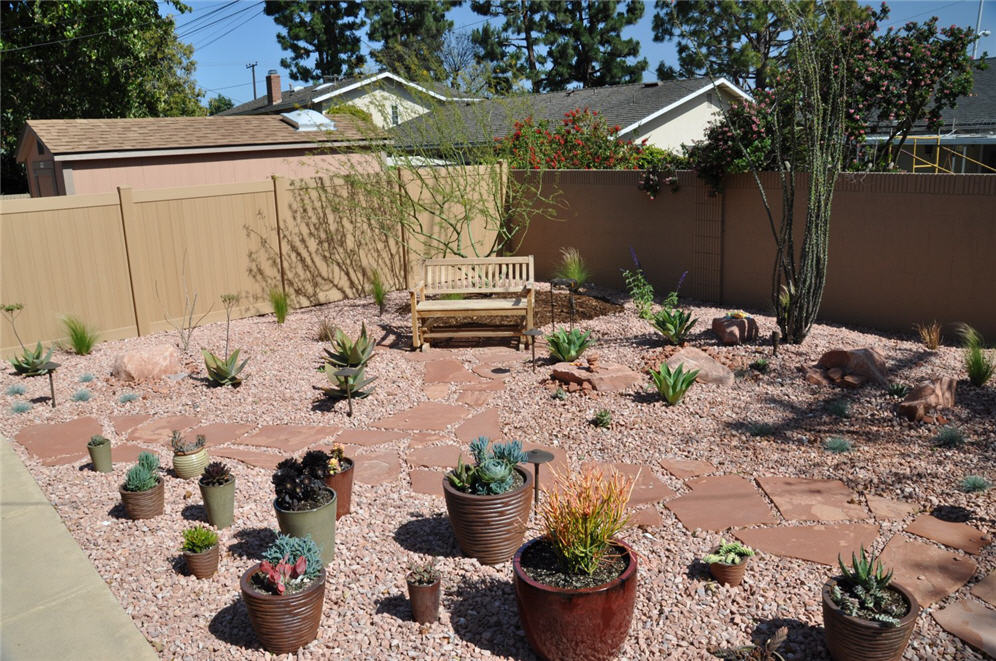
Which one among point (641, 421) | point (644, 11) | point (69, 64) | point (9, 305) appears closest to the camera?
point (641, 421)

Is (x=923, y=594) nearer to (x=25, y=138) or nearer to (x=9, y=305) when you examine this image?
(x=9, y=305)

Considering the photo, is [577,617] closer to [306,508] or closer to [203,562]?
[306,508]

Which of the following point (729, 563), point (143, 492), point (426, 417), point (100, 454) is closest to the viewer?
point (729, 563)

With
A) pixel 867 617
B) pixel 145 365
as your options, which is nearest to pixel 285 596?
pixel 867 617

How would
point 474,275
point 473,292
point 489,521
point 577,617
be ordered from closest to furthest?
1. point 577,617
2. point 489,521
3. point 473,292
4. point 474,275

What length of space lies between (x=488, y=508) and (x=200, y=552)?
141cm

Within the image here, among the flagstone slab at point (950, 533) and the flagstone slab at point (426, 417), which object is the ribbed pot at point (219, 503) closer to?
the flagstone slab at point (426, 417)

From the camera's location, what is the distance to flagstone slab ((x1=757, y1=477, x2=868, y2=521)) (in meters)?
4.35

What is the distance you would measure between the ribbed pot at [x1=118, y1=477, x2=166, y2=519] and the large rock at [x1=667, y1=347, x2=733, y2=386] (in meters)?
4.01

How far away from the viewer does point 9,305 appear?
8.28m

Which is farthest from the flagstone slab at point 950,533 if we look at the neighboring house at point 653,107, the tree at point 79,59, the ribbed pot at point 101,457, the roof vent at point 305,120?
the tree at point 79,59

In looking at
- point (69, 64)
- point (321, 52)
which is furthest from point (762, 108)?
point (321, 52)

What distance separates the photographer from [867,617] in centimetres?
298

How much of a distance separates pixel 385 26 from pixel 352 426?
34.0 meters
